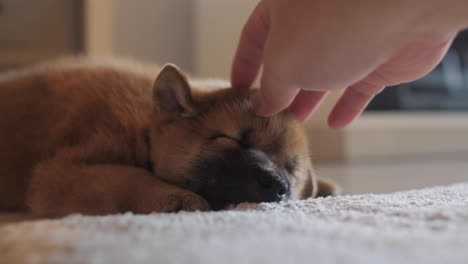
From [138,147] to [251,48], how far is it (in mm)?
433

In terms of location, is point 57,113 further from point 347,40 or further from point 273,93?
point 347,40

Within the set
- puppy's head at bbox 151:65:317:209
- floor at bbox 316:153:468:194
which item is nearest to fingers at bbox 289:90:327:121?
puppy's head at bbox 151:65:317:209

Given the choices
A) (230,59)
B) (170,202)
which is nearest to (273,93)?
(170,202)

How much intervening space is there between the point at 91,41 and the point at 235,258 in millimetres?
2547

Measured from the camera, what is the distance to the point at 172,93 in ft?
4.50

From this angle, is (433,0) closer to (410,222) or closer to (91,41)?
(410,222)

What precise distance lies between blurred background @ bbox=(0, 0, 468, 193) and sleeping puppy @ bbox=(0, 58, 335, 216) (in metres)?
1.02

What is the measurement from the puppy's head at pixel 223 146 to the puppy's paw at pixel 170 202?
0.24 feet

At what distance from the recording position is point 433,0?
85 cm

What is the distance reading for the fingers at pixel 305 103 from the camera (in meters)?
1.40

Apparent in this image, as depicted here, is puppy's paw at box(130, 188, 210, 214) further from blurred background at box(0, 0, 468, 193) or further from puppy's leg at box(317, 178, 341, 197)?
blurred background at box(0, 0, 468, 193)

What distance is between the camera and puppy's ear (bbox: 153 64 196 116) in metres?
1.33

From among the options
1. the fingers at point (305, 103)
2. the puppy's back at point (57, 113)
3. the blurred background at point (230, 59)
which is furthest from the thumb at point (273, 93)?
the blurred background at point (230, 59)

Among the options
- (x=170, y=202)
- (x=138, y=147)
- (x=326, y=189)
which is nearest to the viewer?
(x=170, y=202)
